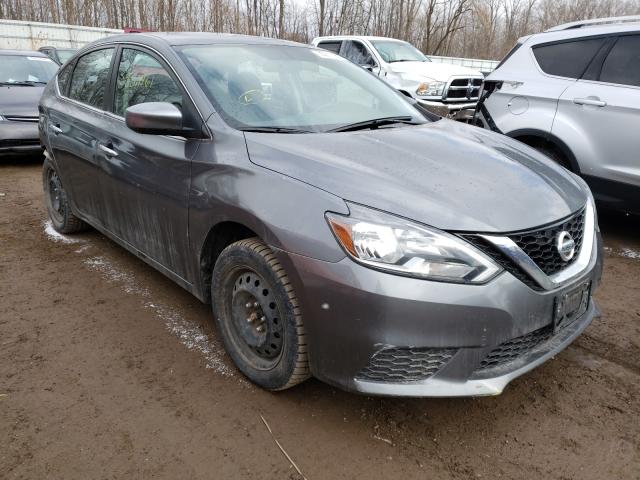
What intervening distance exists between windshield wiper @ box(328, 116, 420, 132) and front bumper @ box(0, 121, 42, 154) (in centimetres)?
618

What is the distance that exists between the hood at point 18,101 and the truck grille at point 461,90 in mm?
6846

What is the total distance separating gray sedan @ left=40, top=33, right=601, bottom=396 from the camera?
1.95 m

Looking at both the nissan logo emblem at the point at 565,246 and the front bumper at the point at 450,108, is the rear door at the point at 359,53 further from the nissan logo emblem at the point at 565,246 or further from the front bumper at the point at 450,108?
the nissan logo emblem at the point at 565,246

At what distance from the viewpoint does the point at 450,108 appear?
30.8 ft

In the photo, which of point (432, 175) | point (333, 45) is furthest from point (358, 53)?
point (432, 175)

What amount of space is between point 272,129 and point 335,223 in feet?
2.72

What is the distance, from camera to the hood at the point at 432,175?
6.70 ft

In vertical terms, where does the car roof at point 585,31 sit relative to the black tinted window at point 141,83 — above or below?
above

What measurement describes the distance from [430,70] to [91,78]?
24.7 ft

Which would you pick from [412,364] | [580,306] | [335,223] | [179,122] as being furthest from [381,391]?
[179,122]

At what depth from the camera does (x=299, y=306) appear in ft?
6.97

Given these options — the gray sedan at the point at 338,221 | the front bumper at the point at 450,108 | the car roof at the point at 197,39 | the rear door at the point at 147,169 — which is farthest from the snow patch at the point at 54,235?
the front bumper at the point at 450,108

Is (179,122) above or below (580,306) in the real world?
above

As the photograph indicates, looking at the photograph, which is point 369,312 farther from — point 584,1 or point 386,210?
point 584,1
